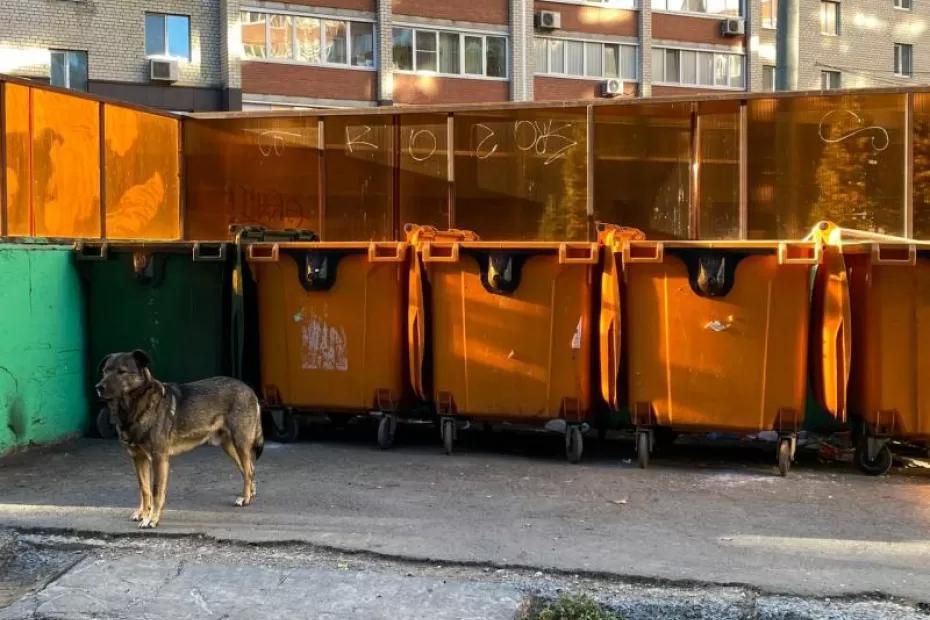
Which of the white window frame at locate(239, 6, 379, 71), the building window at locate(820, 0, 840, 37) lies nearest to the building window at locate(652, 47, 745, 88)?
the building window at locate(820, 0, 840, 37)

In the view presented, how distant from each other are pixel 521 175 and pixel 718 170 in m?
1.98

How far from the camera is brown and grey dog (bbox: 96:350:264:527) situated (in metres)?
4.98

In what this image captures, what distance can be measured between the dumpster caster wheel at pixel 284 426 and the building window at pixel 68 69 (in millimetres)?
20013

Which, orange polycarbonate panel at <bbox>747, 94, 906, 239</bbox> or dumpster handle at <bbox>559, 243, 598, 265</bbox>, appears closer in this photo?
dumpster handle at <bbox>559, 243, 598, 265</bbox>

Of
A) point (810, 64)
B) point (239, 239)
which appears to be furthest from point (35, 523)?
point (810, 64)

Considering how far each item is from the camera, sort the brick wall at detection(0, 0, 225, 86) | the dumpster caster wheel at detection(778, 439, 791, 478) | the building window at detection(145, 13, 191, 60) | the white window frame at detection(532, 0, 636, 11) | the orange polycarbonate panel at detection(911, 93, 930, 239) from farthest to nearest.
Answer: the white window frame at detection(532, 0, 636, 11) < the building window at detection(145, 13, 191, 60) < the brick wall at detection(0, 0, 225, 86) < the orange polycarbonate panel at detection(911, 93, 930, 239) < the dumpster caster wheel at detection(778, 439, 791, 478)

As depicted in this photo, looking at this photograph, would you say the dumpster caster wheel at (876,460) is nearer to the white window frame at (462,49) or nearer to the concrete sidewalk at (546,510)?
the concrete sidewalk at (546,510)

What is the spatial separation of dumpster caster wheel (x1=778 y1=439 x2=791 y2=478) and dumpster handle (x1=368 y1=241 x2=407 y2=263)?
9.76 feet

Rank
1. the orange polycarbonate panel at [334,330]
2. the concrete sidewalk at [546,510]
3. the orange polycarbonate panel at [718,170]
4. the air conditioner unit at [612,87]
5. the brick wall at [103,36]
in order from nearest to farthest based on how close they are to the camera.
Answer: the concrete sidewalk at [546,510]
the orange polycarbonate panel at [334,330]
the orange polycarbonate panel at [718,170]
the brick wall at [103,36]
the air conditioner unit at [612,87]

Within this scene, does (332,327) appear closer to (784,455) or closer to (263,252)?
(263,252)

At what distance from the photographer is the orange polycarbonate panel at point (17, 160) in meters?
7.12

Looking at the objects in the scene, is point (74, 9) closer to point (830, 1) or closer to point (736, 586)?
point (736, 586)

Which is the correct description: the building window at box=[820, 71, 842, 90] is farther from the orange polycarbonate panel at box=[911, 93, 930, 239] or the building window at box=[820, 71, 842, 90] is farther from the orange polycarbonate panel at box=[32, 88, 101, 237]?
the orange polycarbonate panel at box=[32, 88, 101, 237]

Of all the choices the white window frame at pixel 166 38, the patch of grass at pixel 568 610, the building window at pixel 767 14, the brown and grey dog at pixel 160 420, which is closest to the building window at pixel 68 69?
the white window frame at pixel 166 38
